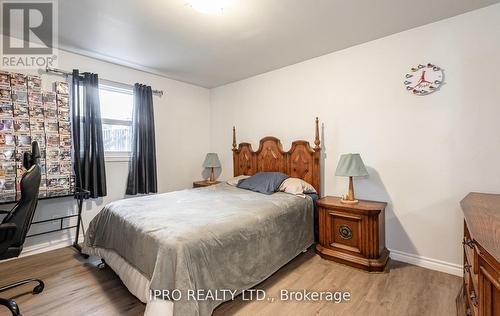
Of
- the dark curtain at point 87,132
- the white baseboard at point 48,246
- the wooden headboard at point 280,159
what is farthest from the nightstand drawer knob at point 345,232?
the white baseboard at point 48,246

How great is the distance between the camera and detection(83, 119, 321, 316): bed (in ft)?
4.79

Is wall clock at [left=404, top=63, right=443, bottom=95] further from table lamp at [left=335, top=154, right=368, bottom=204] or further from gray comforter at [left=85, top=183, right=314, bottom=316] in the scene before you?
gray comforter at [left=85, top=183, right=314, bottom=316]

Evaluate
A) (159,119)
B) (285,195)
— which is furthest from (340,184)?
(159,119)

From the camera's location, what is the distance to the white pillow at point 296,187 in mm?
2812

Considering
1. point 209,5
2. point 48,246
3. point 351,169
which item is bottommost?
point 48,246

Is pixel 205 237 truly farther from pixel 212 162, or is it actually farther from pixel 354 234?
pixel 212 162

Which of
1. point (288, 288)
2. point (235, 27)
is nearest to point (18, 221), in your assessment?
point (288, 288)

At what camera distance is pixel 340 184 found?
292cm

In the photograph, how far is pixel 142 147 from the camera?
3.46m

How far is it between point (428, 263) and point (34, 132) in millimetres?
4388

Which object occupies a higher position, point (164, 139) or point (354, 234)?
point (164, 139)

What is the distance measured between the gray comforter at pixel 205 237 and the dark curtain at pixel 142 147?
3.11ft

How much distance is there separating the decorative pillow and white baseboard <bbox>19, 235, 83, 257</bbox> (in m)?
2.26

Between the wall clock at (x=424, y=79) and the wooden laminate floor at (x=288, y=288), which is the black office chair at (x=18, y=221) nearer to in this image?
the wooden laminate floor at (x=288, y=288)
